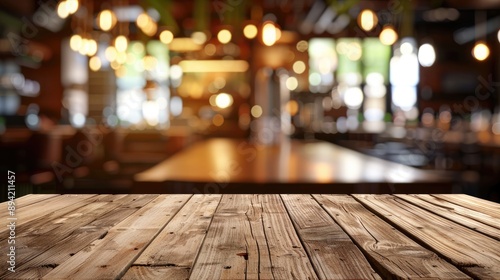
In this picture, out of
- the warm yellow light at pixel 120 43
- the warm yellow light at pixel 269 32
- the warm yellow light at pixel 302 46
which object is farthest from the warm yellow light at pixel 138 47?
the warm yellow light at pixel 269 32

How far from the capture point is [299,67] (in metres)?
11.5

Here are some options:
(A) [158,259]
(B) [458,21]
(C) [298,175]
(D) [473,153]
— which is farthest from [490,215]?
(B) [458,21]

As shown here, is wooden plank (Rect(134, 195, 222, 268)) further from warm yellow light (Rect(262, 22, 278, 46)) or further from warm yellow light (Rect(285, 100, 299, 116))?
warm yellow light (Rect(285, 100, 299, 116))

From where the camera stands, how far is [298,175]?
2.78m

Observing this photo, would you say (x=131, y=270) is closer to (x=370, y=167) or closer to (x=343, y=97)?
(x=370, y=167)

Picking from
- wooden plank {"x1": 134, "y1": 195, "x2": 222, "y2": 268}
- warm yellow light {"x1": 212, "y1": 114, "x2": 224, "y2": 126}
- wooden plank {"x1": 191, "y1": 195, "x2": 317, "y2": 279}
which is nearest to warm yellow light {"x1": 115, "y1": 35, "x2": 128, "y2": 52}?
warm yellow light {"x1": 212, "y1": 114, "x2": 224, "y2": 126}

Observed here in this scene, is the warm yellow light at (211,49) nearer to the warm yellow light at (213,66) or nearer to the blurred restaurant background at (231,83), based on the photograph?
the blurred restaurant background at (231,83)

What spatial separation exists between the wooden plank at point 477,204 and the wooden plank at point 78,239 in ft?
3.72

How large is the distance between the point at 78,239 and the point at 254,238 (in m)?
0.43

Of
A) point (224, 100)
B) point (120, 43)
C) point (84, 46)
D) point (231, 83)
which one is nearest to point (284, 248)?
point (84, 46)

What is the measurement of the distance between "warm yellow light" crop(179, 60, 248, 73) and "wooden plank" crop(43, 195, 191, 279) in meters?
8.10

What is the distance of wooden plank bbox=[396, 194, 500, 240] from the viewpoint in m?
1.32

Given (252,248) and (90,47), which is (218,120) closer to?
(90,47)

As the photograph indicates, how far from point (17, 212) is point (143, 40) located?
8.88 m
